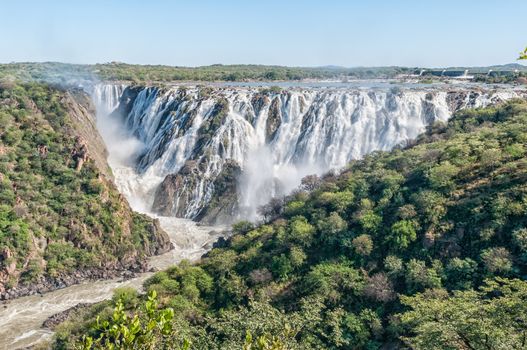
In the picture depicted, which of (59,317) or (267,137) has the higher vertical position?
(267,137)

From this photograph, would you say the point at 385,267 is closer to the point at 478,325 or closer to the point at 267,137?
the point at 478,325

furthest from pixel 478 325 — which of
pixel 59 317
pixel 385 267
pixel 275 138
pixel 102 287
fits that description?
pixel 275 138

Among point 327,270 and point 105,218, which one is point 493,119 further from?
point 105,218

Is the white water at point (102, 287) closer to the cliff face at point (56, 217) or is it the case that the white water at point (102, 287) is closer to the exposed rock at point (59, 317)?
the exposed rock at point (59, 317)

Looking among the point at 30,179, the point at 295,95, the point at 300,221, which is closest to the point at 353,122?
the point at 295,95

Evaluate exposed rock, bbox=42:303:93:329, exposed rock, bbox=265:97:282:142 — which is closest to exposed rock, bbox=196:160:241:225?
exposed rock, bbox=265:97:282:142

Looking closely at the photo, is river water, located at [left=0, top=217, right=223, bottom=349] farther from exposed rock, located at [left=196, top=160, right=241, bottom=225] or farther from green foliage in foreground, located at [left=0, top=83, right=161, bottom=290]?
exposed rock, located at [left=196, top=160, right=241, bottom=225]
